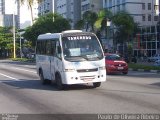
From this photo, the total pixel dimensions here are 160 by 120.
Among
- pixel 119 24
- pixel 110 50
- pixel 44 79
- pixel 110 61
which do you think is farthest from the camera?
pixel 110 50

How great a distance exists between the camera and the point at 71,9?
104375mm

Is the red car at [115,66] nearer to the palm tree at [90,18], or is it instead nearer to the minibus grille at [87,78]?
the minibus grille at [87,78]

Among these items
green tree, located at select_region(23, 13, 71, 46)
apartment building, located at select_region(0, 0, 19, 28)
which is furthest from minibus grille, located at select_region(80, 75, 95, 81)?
apartment building, located at select_region(0, 0, 19, 28)

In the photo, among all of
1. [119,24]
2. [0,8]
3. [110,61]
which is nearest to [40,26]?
[119,24]

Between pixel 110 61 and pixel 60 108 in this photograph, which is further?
pixel 110 61

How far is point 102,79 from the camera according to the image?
670 inches

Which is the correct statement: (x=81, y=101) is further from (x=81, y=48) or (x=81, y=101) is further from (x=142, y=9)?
(x=142, y=9)

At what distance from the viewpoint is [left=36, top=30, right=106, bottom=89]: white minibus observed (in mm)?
16547

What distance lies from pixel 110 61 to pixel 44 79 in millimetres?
9065

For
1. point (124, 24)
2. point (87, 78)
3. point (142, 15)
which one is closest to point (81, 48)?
point (87, 78)

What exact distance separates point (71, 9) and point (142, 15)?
28212 millimetres

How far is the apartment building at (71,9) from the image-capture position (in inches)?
3999

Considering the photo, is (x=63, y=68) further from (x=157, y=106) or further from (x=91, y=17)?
(x=91, y=17)

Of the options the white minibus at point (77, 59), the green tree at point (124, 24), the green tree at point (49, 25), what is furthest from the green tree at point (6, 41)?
the white minibus at point (77, 59)
